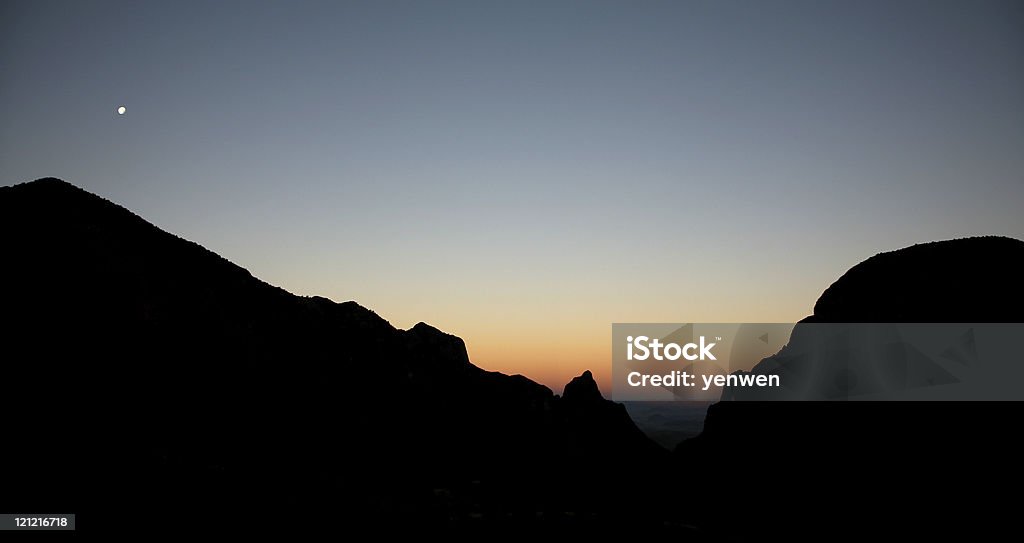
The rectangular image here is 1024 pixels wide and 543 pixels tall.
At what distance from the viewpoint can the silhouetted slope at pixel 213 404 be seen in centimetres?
2717

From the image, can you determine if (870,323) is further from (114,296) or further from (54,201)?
(54,201)

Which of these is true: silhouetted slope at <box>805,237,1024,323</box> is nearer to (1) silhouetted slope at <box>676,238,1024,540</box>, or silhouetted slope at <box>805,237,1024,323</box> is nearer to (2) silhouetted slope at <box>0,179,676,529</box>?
(1) silhouetted slope at <box>676,238,1024,540</box>

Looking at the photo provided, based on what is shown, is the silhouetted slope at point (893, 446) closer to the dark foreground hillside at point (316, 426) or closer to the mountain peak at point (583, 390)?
the dark foreground hillside at point (316, 426)

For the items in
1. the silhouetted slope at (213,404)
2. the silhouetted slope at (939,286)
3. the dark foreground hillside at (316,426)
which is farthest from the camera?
the silhouetted slope at (939,286)

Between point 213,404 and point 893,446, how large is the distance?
48474 millimetres

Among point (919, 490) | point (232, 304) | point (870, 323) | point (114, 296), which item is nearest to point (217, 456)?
point (114, 296)

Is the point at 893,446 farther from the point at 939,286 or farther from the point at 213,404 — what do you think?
the point at 213,404

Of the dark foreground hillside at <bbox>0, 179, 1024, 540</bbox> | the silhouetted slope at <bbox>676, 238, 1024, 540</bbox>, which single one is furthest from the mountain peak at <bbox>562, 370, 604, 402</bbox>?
the silhouetted slope at <bbox>676, 238, 1024, 540</bbox>

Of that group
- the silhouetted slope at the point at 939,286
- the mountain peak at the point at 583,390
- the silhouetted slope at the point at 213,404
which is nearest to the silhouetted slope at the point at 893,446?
the silhouetted slope at the point at 939,286

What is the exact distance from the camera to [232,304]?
4634cm

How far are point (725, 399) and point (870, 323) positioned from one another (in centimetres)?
2188

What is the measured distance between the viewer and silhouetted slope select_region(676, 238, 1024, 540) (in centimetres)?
3216

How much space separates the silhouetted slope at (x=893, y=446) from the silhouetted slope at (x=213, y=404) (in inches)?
426

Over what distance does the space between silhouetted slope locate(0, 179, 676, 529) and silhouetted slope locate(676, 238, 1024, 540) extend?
10.8 meters
